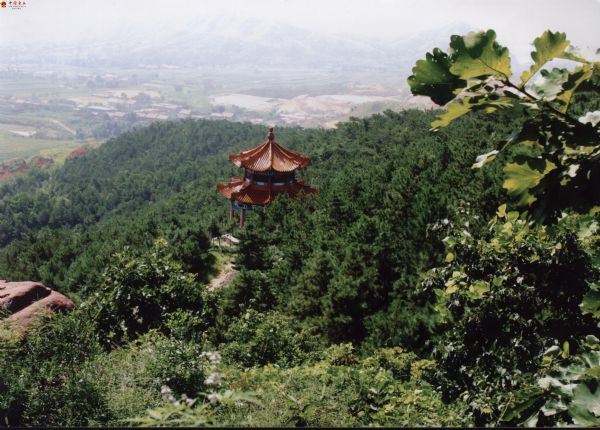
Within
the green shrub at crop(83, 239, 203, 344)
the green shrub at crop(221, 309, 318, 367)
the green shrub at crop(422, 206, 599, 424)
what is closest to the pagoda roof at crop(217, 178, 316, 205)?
the green shrub at crop(83, 239, 203, 344)

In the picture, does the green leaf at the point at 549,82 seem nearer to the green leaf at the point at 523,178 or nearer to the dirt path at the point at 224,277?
the green leaf at the point at 523,178

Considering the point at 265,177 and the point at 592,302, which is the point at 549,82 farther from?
the point at 265,177

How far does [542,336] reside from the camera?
505cm

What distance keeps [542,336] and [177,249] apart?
15060 millimetres

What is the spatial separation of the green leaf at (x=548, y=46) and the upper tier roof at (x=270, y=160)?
2164cm

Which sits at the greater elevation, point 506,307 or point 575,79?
point 575,79

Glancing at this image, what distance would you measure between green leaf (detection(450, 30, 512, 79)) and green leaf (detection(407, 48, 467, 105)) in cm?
5

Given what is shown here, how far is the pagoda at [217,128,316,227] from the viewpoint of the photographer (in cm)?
2378

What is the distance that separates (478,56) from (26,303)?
27.7 ft

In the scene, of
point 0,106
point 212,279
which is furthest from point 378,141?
point 0,106

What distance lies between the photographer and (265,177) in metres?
24.2

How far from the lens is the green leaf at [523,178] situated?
7.30 ft

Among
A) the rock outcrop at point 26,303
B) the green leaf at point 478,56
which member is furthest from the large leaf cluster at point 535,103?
the rock outcrop at point 26,303

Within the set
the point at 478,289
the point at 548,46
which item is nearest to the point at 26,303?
the point at 478,289
